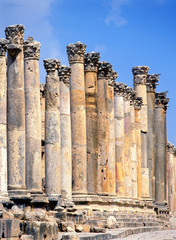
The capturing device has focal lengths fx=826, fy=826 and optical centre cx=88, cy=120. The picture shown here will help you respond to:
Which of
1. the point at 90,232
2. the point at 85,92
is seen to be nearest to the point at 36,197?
the point at 90,232

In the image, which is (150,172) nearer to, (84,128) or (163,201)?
(163,201)

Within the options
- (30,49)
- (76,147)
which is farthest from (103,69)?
(30,49)

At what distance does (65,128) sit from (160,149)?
1865 cm

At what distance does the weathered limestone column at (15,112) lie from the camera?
Result: 1303 inches

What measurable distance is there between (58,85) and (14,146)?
7.24m

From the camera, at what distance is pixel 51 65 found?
39.5 metres

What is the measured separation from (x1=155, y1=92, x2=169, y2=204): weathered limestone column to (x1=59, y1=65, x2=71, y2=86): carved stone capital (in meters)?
18.7

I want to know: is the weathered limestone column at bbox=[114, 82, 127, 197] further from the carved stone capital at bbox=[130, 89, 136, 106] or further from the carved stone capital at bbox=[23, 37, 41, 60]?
the carved stone capital at bbox=[23, 37, 41, 60]

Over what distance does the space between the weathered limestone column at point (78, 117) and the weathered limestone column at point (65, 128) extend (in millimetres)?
310

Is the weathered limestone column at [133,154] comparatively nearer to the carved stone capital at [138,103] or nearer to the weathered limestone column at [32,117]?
the carved stone capital at [138,103]

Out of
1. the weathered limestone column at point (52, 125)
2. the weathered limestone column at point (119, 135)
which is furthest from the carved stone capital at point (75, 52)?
the weathered limestone column at point (119, 135)

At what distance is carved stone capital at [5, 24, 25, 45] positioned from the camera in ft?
110

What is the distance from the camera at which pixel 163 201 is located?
59.2m

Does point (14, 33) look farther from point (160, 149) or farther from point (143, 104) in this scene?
point (160, 149)
